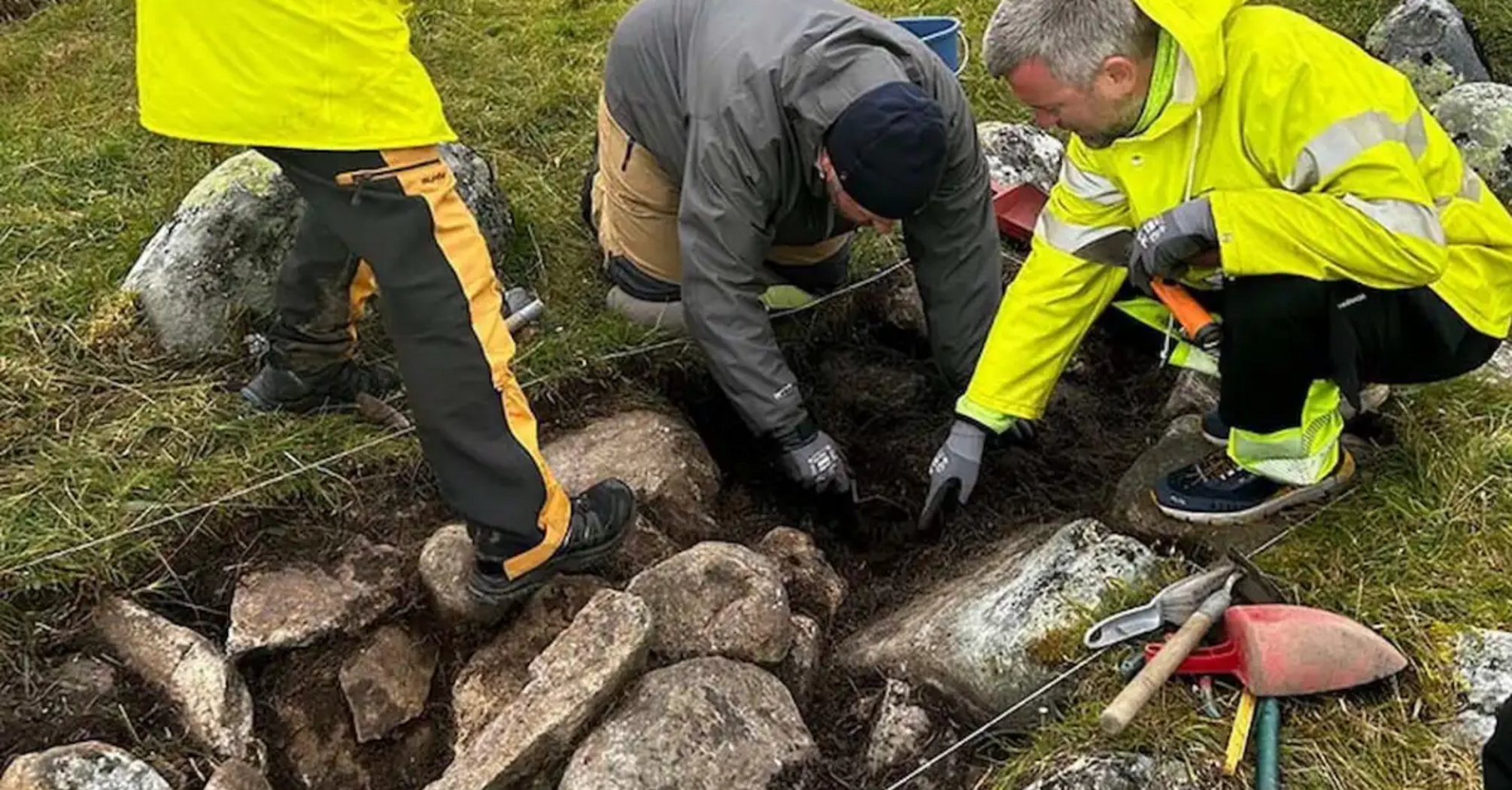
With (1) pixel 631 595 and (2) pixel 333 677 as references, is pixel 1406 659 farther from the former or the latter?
(2) pixel 333 677

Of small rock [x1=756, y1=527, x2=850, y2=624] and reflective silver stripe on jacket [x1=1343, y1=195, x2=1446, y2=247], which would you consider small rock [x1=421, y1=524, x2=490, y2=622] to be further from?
reflective silver stripe on jacket [x1=1343, y1=195, x2=1446, y2=247]

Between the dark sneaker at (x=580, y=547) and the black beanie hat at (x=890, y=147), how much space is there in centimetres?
91

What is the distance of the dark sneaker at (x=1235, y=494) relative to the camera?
10.3ft

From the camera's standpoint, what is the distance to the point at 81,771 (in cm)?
262

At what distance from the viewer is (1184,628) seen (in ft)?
8.75

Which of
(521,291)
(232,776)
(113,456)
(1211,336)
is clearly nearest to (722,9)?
(521,291)

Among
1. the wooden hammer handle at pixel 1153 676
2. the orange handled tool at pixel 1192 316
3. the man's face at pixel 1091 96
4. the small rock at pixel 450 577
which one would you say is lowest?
the small rock at pixel 450 577

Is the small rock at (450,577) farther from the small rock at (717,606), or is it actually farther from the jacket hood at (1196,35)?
the jacket hood at (1196,35)

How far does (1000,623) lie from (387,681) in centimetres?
134

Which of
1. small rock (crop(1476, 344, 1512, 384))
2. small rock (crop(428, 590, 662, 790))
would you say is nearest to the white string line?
small rock (crop(428, 590, 662, 790))

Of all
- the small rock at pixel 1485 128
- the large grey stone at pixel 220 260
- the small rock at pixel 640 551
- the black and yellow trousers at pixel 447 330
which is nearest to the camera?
the black and yellow trousers at pixel 447 330

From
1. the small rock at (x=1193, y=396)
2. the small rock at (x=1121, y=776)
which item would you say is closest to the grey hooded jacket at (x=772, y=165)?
the small rock at (x=1193, y=396)

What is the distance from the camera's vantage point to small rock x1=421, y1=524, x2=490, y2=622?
3.01 metres

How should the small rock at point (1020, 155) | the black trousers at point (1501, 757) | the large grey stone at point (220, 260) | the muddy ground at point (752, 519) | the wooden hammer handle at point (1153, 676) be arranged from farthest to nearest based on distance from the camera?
the small rock at point (1020, 155), the large grey stone at point (220, 260), the muddy ground at point (752, 519), the wooden hammer handle at point (1153, 676), the black trousers at point (1501, 757)
